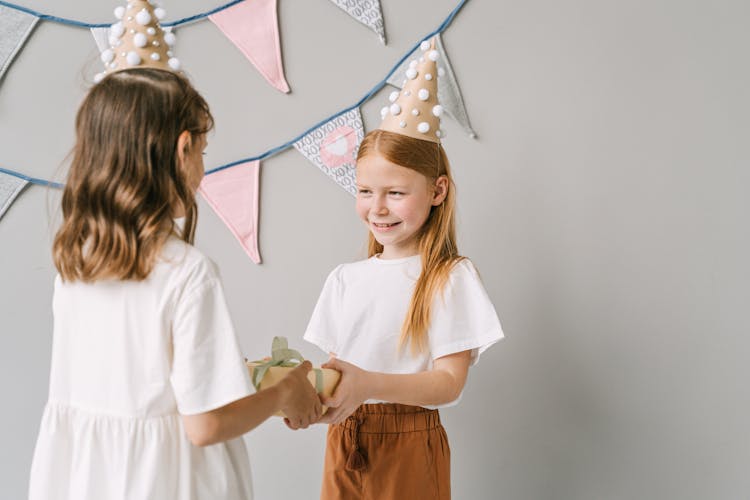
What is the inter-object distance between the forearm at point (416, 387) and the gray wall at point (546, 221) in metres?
0.40

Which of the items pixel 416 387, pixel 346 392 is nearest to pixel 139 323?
pixel 346 392

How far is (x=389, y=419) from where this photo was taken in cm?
122

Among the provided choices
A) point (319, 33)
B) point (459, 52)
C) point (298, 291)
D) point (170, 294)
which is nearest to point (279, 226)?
point (298, 291)

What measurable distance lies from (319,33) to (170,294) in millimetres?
976

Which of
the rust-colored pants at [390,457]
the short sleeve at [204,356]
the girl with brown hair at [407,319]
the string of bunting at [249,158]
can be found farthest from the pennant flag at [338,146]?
the short sleeve at [204,356]

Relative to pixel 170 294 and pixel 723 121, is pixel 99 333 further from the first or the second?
pixel 723 121

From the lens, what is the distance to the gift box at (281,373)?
1.00 metres

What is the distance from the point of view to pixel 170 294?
858 mm

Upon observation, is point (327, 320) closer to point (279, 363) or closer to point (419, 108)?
point (279, 363)

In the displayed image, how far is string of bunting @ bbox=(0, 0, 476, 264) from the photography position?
1620 mm

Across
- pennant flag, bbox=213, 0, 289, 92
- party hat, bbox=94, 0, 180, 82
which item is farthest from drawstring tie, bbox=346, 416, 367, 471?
pennant flag, bbox=213, 0, 289, 92

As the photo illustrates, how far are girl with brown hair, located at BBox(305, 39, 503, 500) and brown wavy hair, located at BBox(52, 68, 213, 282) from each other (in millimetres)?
438

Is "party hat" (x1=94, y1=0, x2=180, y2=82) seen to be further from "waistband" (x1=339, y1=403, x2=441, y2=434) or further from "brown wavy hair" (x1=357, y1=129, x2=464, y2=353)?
"waistband" (x1=339, y1=403, x2=441, y2=434)

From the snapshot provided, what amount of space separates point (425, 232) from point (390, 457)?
40 centimetres
